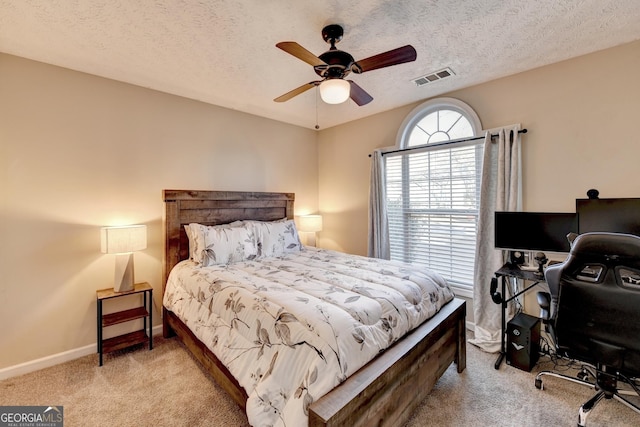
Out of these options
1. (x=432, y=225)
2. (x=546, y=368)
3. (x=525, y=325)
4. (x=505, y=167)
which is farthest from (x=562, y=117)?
(x=546, y=368)

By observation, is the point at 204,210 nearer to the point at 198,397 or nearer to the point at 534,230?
the point at 198,397

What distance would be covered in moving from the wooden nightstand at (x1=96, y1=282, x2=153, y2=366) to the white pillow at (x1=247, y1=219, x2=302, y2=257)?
1165 mm

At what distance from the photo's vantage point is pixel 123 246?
2461 millimetres

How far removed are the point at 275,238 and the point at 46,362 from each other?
7.42ft

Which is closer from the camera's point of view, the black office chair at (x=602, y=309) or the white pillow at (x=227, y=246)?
the black office chair at (x=602, y=309)

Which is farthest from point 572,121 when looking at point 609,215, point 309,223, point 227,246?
point 227,246

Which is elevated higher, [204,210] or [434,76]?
[434,76]

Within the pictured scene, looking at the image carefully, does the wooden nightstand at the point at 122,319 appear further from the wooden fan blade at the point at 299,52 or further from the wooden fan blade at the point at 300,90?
the wooden fan blade at the point at 299,52

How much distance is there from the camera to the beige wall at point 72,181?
7.49ft

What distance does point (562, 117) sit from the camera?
97.5 inches

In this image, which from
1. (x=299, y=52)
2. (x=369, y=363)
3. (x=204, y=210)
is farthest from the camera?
(x=204, y=210)

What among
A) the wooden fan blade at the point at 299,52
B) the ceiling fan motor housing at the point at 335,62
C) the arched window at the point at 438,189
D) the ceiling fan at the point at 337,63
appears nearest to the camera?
the wooden fan blade at the point at 299,52

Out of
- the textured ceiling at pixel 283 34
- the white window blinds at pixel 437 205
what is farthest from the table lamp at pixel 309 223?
the textured ceiling at pixel 283 34

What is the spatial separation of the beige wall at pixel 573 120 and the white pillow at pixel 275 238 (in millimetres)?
2452
